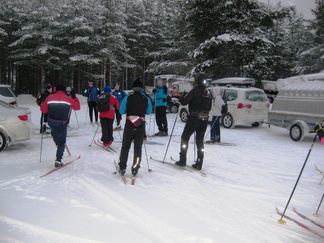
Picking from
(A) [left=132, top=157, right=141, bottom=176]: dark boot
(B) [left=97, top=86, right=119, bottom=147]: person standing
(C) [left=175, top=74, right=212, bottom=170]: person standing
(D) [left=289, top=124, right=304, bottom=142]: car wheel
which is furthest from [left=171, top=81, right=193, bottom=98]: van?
(A) [left=132, top=157, right=141, bottom=176]: dark boot

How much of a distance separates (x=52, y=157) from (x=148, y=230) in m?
5.09

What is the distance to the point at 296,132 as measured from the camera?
11836 millimetres

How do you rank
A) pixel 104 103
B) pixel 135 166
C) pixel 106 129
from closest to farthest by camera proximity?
pixel 135 166 < pixel 104 103 < pixel 106 129

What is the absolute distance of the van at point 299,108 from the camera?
37.0 feet

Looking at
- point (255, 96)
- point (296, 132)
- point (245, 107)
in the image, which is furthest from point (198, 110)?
point (255, 96)

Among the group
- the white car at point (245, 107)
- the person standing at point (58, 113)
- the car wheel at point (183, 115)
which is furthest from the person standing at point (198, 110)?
the car wheel at point (183, 115)

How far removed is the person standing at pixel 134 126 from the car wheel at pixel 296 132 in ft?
22.7

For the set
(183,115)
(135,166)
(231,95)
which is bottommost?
(135,166)

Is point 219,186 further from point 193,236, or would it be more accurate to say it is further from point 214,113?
point 214,113

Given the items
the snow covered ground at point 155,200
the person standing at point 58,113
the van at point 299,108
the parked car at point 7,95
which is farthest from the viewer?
the parked car at point 7,95

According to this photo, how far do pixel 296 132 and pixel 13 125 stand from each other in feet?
29.2

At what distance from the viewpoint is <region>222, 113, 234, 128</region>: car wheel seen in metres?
14.8

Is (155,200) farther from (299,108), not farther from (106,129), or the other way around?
(299,108)

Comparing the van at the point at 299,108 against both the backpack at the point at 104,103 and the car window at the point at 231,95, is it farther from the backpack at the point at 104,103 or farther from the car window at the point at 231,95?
the backpack at the point at 104,103
